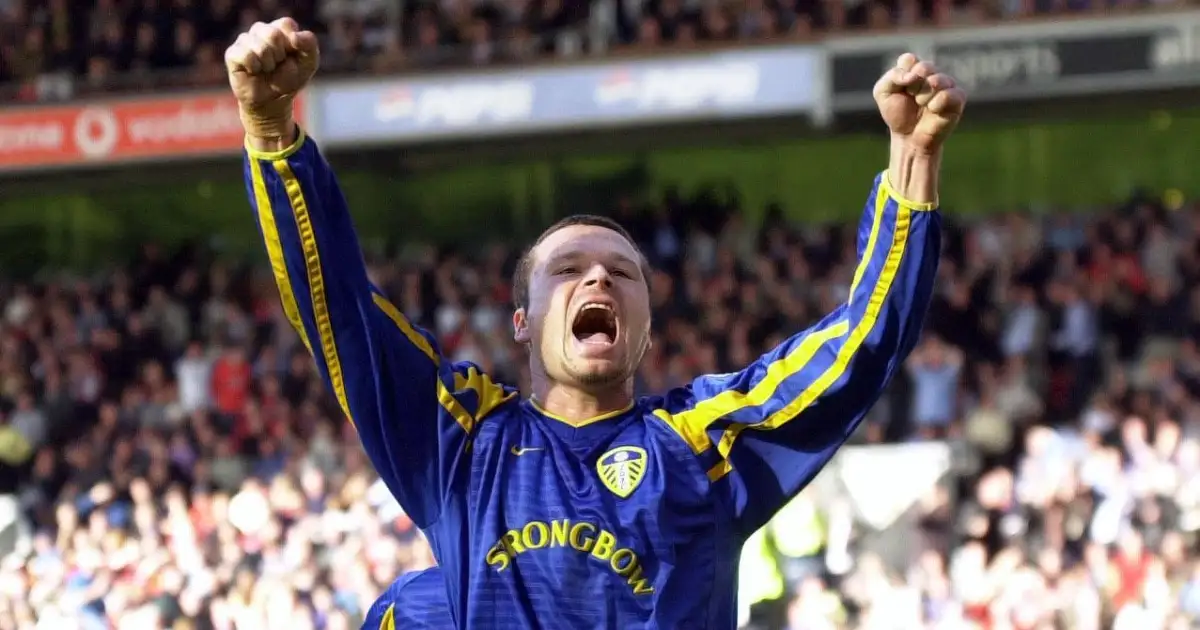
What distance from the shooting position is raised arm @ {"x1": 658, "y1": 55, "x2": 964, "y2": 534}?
13.1 ft

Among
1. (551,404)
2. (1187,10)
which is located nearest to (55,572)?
(1187,10)

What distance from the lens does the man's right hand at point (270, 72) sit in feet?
12.5

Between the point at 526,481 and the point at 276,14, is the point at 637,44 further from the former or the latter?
the point at 526,481

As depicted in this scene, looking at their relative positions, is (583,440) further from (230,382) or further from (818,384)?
(230,382)

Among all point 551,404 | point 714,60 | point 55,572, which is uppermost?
point 551,404

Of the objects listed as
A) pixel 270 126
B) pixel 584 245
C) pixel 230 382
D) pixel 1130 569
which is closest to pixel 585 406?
pixel 584 245

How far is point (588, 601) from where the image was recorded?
395cm

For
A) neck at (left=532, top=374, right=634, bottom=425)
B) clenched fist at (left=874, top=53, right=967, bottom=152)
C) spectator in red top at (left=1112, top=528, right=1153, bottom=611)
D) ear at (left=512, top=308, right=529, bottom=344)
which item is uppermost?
clenched fist at (left=874, top=53, right=967, bottom=152)

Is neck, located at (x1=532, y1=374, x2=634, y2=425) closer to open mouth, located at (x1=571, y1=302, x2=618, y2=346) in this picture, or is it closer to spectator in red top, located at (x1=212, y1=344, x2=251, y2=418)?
open mouth, located at (x1=571, y1=302, x2=618, y2=346)

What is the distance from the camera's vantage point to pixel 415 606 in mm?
4188

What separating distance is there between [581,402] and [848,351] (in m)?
0.58

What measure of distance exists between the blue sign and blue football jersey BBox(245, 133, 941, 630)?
588 inches

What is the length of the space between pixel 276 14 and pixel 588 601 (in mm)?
18019

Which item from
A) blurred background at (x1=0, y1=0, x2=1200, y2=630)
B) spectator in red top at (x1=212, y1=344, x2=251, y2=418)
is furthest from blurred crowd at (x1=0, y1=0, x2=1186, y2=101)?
spectator in red top at (x1=212, y1=344, x2=251, y2=418)
